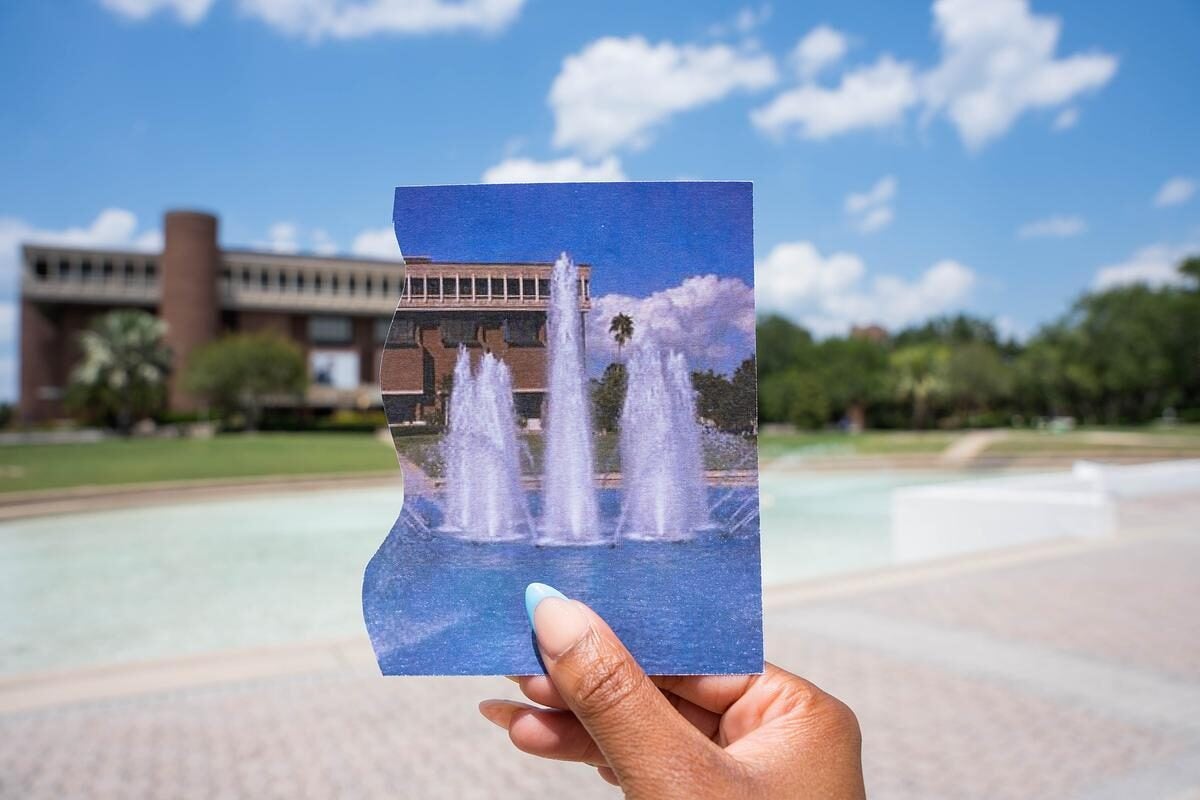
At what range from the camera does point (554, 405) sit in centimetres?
152

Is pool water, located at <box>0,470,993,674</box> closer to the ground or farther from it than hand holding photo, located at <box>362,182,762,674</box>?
closer to the ground

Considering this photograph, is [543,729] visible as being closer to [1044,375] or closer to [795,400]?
[795,400]

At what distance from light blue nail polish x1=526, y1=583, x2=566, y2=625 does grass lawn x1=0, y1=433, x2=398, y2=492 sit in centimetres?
2157

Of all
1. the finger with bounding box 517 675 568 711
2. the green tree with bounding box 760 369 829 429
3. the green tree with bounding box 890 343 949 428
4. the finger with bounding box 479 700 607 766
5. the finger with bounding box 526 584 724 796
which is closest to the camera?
the finger with bounding box 526 584 724 796

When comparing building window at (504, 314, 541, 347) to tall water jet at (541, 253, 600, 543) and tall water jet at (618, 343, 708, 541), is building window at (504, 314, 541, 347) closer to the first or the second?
tall water jet at (541, 253, 600, 543)

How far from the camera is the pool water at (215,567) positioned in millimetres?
9125

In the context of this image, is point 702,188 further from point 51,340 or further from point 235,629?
point 51,340

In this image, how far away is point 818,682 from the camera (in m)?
6.19

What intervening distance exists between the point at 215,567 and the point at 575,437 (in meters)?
12.5

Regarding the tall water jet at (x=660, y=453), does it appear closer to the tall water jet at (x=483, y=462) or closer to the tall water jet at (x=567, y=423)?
the tall water jet at (x=567, y=423)

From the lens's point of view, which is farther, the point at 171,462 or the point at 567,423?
the point at 171,462

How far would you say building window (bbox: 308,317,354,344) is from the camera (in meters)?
69.1

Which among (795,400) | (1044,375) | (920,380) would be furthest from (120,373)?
(1044,375)

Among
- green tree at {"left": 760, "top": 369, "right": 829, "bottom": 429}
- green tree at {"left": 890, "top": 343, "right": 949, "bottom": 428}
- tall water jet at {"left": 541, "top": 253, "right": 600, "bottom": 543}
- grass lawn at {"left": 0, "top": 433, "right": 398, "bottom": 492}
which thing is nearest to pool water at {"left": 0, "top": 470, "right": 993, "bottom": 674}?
grass lawn at {"left": 0, "top": 433, "right": 398, "bottom": 492}
